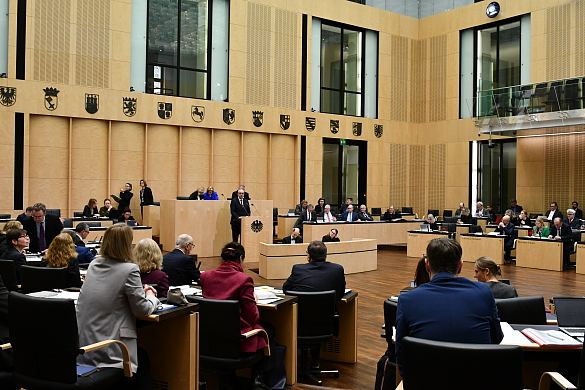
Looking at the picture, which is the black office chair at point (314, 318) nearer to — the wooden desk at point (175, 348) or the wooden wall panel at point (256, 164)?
the wooden desk at point (175, 348)

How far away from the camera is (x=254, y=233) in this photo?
12711 millimetres

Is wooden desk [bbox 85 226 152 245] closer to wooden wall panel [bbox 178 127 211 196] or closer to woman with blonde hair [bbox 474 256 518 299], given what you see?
wooden wall panel [bbox 178 127 211 196]

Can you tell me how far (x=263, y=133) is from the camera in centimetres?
1752

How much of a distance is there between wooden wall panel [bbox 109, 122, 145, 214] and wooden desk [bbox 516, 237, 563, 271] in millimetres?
9867

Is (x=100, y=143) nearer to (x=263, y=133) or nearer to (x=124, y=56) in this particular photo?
(x=124, y=56)

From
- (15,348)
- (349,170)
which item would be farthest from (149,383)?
(349,170)

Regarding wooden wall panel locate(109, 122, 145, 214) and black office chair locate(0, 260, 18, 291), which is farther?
wooden wall panel locate(109, 122, 145, 214)

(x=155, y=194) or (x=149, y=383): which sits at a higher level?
(x=155, y=194)

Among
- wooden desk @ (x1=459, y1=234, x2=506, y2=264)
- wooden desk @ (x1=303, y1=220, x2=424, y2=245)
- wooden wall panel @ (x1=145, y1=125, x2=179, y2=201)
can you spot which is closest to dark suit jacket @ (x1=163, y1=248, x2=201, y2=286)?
wooden desk @ (x1=303, y1=220, x2=424, y2=245)

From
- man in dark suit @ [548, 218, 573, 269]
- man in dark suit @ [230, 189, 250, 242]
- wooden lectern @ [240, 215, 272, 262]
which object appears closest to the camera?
man in dark suit @ [548, 218, 573, 269]

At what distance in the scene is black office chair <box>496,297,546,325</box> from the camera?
3.87m

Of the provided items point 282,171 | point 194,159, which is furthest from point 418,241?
point 194,159

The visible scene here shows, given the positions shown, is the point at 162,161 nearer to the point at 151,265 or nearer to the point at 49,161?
the point at 49,161

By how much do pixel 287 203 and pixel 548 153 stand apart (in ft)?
27.6
